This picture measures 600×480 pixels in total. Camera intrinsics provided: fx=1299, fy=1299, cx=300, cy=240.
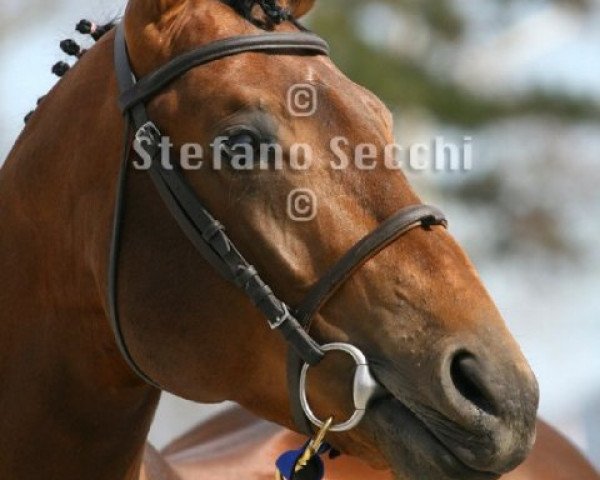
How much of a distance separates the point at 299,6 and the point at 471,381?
1.35 meters

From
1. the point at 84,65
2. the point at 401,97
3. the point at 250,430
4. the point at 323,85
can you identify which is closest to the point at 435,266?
the point at 323,85

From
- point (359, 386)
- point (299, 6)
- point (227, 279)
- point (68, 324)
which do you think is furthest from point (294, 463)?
point (299, 6)

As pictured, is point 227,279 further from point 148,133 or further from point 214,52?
point 214,52

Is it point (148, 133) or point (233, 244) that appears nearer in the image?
point (233, 244)

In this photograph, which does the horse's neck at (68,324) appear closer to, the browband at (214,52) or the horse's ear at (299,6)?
the browband at (214,52)

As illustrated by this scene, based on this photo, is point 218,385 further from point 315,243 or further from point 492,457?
point 492,457

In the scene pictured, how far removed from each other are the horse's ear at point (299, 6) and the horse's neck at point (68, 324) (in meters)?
0.55

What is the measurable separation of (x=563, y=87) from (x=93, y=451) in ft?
43.7

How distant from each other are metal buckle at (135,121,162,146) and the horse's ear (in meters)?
0.57

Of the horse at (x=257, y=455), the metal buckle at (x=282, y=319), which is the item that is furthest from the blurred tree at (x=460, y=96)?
the metal buckle at (x=282, y=319)

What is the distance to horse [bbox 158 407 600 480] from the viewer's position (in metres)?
5.00

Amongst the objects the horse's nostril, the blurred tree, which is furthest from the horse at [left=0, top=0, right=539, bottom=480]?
the blurred tree

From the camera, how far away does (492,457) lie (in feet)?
9.87

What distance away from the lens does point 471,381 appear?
302 centimetres
